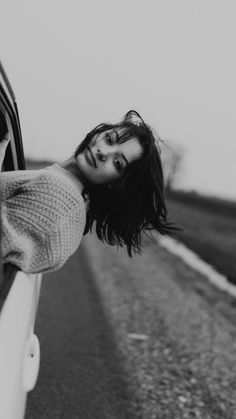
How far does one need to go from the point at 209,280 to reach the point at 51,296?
20.2ft

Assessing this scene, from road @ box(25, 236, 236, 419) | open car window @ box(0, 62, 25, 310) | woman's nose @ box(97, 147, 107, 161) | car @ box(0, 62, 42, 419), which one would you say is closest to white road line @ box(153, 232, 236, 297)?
road @ box(25, 236, 236, 419)

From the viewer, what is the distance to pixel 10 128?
200 centimetres

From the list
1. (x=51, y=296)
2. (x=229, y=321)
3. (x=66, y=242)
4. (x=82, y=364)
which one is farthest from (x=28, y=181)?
(x=229, y=321)

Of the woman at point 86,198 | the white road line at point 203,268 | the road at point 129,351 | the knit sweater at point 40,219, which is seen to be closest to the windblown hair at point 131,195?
the woman at point 86,198

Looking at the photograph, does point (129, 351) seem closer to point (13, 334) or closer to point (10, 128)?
point (10, 128)

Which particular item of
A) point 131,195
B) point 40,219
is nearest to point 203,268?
point 131,195

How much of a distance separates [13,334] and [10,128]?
3.14 ft

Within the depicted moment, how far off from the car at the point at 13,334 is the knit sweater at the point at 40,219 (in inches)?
3.1

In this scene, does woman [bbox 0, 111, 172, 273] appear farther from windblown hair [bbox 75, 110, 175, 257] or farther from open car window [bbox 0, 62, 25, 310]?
open car window [bbox 0, 62, 25, 310]

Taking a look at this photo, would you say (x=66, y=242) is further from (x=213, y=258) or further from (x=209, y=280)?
(x=213, y=258)

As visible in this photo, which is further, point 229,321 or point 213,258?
point 213,258

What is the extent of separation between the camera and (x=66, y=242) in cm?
163

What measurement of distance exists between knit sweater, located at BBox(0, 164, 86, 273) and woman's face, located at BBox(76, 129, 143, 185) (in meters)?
0.15

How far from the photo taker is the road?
3672 mm
